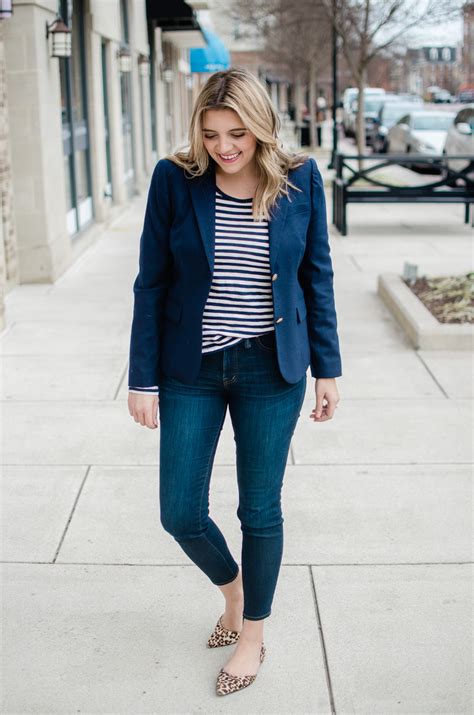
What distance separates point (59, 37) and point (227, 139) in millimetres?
7593

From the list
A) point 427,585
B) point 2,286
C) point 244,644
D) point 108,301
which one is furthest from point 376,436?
Answer: point 108,301

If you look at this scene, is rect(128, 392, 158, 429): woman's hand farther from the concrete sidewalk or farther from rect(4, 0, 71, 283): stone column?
rect(4, 0, 71, 283): stone column

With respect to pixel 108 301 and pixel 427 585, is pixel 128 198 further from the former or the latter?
pixel 427 585

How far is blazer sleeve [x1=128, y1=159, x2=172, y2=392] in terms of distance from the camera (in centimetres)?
290

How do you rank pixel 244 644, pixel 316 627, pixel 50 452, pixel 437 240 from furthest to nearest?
pixel 437 240
pixel 50 452
pixel 316 627
pixel 244 644

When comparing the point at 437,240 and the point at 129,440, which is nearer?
the point at 129,440

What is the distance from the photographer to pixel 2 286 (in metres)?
7.90

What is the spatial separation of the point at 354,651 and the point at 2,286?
5260 mm

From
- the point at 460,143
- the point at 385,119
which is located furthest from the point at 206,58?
the point at 460,143

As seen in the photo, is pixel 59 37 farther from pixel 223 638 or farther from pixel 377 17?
pixel 377 17

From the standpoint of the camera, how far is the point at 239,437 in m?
3.01

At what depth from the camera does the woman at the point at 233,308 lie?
282 cm

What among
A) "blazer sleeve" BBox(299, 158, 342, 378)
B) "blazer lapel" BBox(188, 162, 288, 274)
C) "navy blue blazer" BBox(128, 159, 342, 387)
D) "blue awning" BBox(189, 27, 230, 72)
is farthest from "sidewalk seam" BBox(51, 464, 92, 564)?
"blue awning" BBox(189, 27, 230, 72)

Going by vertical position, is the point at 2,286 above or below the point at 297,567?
above
